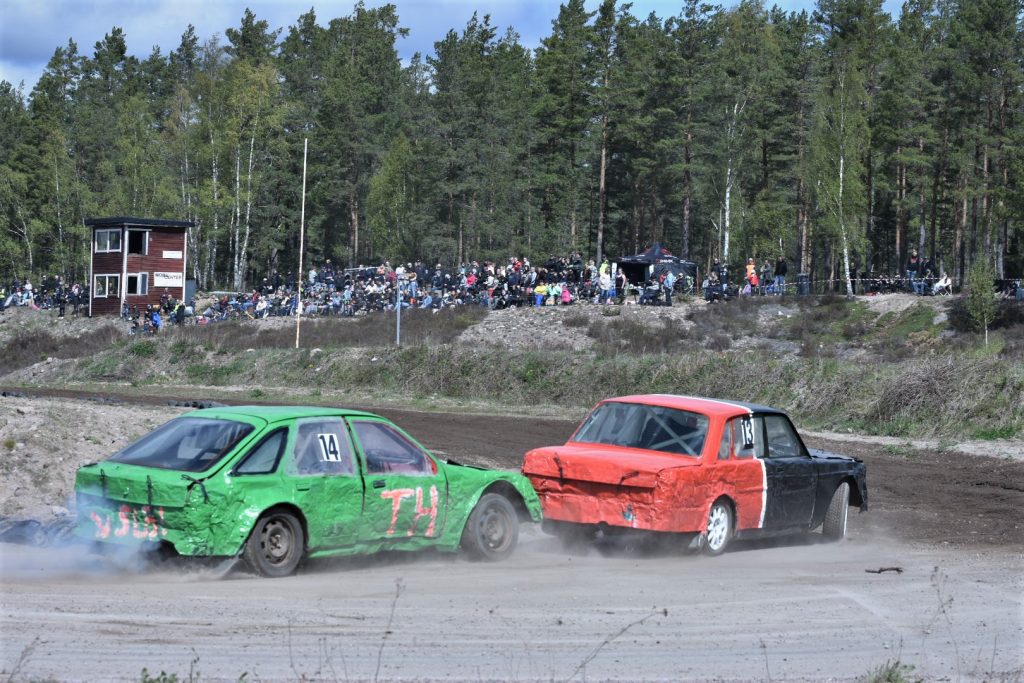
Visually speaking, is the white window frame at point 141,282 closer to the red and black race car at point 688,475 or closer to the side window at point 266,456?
the red and black race car at point 688,475

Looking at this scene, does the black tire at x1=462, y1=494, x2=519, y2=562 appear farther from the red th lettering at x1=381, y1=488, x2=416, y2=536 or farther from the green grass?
the green grass

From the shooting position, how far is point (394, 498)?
33.4 ft

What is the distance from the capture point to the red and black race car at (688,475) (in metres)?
10.9

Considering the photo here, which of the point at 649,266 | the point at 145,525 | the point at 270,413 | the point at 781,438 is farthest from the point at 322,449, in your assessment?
the point at 649,266

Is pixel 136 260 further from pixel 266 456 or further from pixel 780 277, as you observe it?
pixel 266 456

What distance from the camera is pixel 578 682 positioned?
6.61 metres

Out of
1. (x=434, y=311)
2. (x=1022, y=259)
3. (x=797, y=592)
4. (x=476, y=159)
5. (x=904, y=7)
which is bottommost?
(x=797, y=592)

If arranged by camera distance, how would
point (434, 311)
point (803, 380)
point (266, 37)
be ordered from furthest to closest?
point (266, 37) → point (434, 311) → point (803, 380)

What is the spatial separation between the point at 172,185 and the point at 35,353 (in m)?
36.3

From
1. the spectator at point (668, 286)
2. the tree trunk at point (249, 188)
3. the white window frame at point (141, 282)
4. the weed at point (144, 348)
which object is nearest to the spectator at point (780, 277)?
the spectator at point (668, 286)

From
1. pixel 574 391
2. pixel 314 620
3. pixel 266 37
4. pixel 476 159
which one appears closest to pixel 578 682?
pixel 314 620

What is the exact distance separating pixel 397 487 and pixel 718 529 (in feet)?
10.5

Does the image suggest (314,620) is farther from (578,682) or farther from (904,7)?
(904,7)

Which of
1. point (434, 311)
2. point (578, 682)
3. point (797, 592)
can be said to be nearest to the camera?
point (578, 682)
